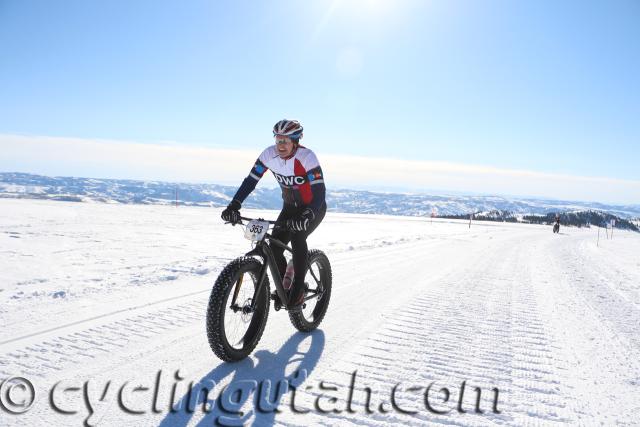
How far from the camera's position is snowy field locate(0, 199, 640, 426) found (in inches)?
109

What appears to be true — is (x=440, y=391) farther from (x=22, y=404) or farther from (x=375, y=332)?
(x=22, y=404)

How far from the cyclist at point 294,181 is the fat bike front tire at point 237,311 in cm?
44

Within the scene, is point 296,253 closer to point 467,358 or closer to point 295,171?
point 295,171

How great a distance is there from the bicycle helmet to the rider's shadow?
2206mm

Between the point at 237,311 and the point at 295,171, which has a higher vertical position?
the point at 295,171

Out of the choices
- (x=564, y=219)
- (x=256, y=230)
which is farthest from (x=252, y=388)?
(x=564, y=219)

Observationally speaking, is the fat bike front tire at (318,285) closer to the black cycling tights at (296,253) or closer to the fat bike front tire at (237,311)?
the black cycling tights at (296,253)

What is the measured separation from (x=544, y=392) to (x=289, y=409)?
2075mm

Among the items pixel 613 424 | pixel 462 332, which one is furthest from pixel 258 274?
pixel 613 424

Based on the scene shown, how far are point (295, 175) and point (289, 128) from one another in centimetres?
52

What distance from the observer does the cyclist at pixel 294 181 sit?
4.26 m

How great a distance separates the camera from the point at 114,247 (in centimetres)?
988

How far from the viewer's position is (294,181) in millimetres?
4445

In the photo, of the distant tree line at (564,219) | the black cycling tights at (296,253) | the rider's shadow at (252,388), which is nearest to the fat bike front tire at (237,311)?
the rider's shadow at (252,388)
